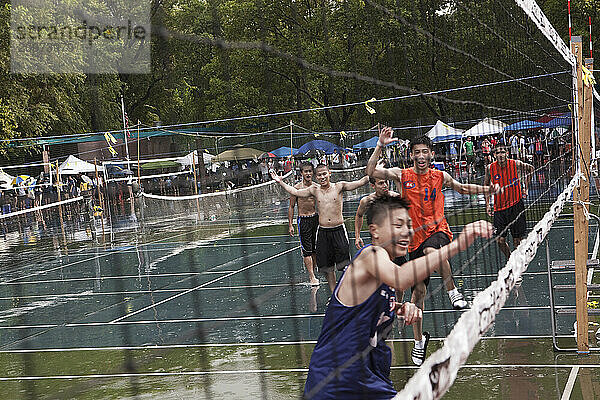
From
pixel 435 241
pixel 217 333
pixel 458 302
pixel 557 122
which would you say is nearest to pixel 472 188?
pixel 435 241

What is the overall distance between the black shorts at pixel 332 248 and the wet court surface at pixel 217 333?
568 mm

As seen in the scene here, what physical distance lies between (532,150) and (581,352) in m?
7.43

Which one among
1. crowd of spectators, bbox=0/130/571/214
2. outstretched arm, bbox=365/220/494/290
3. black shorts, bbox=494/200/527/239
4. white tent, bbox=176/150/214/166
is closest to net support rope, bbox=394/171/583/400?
outstretched arm, bbox=365/220/494/290

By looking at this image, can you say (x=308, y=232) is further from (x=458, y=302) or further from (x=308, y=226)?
(x=458, y=302)

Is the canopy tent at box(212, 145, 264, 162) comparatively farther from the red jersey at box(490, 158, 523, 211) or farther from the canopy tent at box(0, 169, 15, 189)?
the red jersey at box(490, 158, 523, 211)

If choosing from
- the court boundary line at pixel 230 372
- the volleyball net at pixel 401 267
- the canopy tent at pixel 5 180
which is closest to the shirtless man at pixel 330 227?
the volleyball net at pixel 401 267

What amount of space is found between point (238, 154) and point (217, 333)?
22.9 metres

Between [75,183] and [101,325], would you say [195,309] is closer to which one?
[101,325]

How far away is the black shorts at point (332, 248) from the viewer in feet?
26.4

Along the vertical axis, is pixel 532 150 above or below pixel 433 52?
below

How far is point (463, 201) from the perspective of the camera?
2075 centimetres

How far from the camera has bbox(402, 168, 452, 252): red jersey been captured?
592 cm

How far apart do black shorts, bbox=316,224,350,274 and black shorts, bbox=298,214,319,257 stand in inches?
22.4

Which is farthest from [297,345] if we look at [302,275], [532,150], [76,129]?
[76,129]
